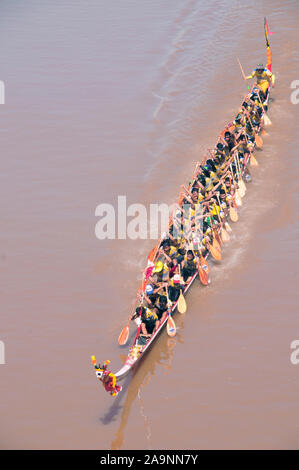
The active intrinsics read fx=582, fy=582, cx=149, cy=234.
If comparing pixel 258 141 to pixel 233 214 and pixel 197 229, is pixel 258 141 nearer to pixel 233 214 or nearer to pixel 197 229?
pixel 233 214

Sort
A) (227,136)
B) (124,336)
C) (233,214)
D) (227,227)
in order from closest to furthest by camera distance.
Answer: (124,336) → (227,227) → (233,214) → (227,136)

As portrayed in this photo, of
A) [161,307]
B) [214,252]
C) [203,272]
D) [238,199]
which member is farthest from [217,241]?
[161,307]

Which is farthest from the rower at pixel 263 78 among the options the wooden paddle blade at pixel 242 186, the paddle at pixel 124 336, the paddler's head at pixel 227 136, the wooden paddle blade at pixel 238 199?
the paddle at pixel 124 336

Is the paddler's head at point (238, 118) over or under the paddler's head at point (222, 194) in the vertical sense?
over

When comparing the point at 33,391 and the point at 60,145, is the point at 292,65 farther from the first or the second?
the point at 33,391

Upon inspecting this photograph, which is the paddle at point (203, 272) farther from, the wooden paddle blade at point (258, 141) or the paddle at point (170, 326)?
the wooden paddle blade at point (258, 141)

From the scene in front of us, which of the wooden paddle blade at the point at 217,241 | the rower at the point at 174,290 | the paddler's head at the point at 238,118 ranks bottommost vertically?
the rower at the point at 174,290

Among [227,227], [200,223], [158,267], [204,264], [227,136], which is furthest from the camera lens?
[227,136]

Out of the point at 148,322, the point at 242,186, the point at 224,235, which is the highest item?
the point at 242,186

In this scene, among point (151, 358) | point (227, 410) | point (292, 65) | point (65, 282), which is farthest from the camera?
point (292, 65)
